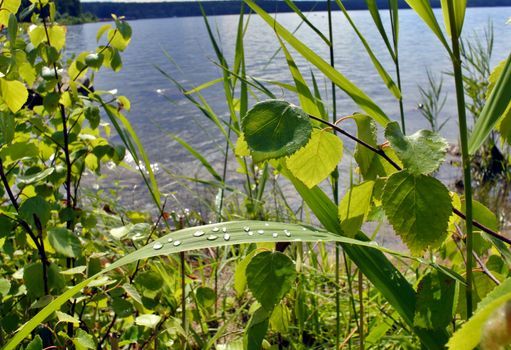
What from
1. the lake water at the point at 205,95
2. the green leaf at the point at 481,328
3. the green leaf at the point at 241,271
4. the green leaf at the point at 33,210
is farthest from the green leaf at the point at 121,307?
the lake water at the point at 205,95

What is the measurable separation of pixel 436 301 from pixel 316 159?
0.55 feet

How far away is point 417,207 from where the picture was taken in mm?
397

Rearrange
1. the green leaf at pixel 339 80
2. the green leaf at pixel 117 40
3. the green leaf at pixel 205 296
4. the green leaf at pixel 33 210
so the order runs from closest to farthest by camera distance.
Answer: the green leaf at pixel 339 80, the green leaf at pixel 33 210, the green leaf at pixel 205 296, the green leaf at pixel 117 40

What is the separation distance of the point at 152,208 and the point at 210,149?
1.15 m

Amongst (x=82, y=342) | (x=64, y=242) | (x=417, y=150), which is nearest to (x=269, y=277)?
(x=417, y=150)

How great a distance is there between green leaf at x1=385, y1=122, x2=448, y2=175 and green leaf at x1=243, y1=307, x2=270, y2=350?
0.74ft

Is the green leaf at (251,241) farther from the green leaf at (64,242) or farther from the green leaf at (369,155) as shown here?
the green leaf at (64,242)

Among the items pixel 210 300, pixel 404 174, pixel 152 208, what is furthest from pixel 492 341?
pixel 152 208

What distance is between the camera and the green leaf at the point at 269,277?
47cm

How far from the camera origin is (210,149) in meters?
4.31

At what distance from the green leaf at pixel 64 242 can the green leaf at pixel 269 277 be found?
372 mm

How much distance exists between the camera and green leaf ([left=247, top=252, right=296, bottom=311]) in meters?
0.47

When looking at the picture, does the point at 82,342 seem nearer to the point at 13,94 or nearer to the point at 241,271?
the point at 241,271

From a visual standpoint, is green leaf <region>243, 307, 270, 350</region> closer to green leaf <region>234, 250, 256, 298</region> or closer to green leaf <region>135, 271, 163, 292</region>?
green leaf <region>234, 250, 256, 298</region>
